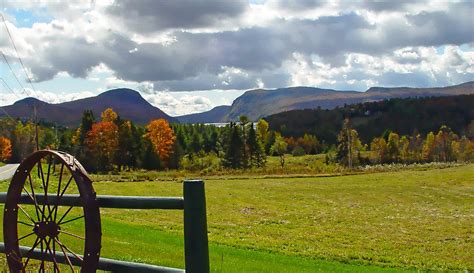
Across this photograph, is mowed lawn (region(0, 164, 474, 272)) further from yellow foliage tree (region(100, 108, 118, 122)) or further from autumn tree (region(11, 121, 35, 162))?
autumn tree (region(11, 121, 35, 162))

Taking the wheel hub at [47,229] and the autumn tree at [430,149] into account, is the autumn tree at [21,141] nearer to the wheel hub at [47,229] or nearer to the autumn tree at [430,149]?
the autumn tree at [430,149]

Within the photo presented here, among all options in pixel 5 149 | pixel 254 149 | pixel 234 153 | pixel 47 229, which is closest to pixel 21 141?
pixel 5 149

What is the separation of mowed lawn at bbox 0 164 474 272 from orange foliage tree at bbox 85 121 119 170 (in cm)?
4162

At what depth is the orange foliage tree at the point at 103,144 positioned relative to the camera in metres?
99.2

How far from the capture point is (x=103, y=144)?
331 ft

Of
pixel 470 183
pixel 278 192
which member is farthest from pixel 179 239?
pixel 470 183

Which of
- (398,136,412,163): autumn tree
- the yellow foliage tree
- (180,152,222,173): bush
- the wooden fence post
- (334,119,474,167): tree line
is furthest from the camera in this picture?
(398,136,412,163): autumn tree

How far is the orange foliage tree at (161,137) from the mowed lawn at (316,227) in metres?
49.1

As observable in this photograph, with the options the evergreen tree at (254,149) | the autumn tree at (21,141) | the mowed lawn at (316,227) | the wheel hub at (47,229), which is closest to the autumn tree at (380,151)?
the evergreen tree at (254,149)

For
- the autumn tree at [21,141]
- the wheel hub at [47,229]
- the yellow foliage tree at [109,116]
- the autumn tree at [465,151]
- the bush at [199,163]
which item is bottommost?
the autumn tree at [465,151]

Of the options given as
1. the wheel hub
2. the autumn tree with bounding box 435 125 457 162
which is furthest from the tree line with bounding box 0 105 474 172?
→ the wheel hub

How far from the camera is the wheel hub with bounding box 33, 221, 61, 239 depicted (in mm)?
5461

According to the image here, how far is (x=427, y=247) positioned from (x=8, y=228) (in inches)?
901

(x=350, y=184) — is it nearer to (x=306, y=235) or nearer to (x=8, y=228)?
(x=306, y=235)
